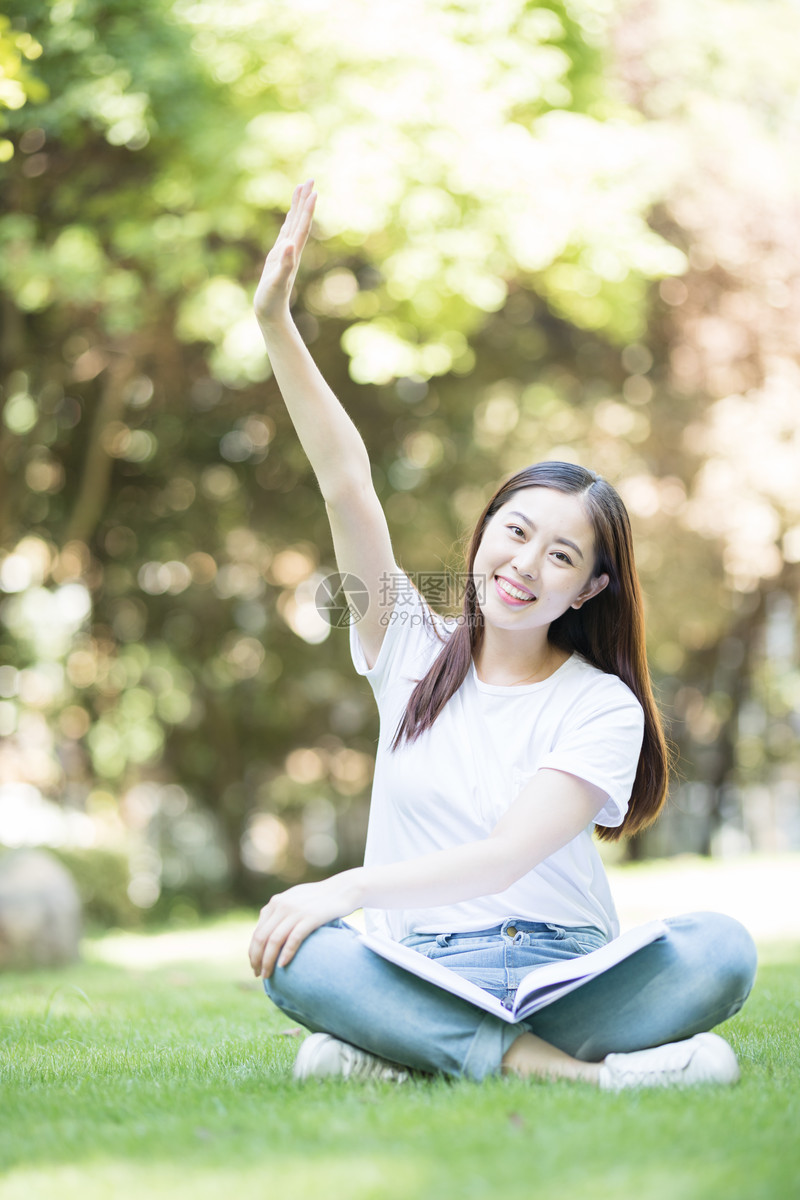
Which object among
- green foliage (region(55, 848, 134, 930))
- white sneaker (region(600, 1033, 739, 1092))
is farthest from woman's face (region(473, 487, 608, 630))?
green foliage (region(55, 848, 134, 930))

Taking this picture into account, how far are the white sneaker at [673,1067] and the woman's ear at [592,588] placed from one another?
967mm

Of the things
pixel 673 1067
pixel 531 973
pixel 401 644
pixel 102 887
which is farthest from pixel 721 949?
pixel 102 887

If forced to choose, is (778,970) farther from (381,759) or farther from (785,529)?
(785,529)

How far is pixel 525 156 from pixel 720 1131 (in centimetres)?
591

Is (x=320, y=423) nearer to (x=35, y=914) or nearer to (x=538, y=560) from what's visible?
(x=538, y=560)

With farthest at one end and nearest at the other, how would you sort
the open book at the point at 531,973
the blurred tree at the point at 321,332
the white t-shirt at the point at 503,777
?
the blurred tree at the point at 321,332 < the white t-shirt at the point at 503,777 < the open book at the point at 531,973

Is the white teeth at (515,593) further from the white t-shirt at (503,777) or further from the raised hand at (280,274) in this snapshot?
the raised hand at (280,274)

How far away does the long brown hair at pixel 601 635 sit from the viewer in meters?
2.70

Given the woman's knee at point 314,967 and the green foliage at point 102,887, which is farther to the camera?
the green foliage at point 102,887

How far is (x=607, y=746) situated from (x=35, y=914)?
15.7 feet

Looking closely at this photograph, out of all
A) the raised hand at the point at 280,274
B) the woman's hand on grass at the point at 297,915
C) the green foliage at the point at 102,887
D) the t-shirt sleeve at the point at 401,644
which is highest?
the raised hand at the point at 280,274

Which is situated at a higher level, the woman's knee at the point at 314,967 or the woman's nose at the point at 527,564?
the woman's nose at the point at 527,564

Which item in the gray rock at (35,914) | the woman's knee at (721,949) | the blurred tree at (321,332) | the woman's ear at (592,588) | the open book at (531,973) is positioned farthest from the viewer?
the blurred tree at (321,332)

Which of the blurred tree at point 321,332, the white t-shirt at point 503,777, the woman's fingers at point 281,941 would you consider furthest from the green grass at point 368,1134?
the blurred tree at point 321,332
